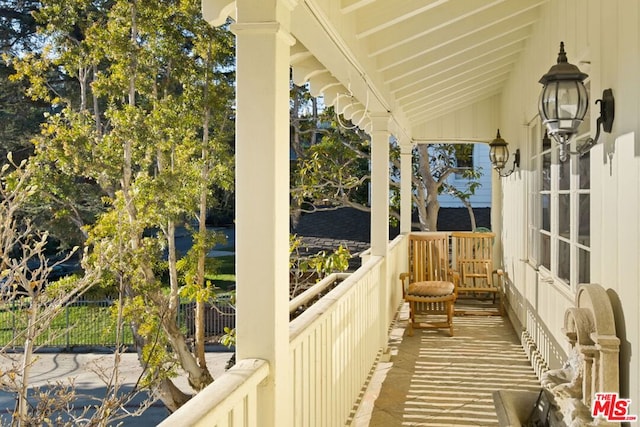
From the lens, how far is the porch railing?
1700 millimetres

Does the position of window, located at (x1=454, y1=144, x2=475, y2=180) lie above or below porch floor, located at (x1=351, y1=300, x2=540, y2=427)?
above

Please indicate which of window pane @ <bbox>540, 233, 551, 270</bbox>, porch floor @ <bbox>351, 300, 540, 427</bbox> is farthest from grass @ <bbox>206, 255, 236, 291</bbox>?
window pane @ <bbox>540, 233, 551, 270</bbox>

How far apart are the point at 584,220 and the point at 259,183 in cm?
232

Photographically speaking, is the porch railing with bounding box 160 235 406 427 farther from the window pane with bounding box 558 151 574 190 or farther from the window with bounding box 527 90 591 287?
the window pane with bounding box 558 151 574 190

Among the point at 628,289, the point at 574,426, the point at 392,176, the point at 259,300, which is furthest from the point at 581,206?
the point at 392,176

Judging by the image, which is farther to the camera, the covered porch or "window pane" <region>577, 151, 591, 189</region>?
"window pane" <region>577, 151, 591, 189</region>

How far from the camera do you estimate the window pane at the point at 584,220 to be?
3.47 meters

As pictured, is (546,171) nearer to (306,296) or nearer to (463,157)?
(306,296)

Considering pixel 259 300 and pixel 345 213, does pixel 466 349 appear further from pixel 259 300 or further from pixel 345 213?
pixel 345 213

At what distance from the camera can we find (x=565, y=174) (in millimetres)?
4254

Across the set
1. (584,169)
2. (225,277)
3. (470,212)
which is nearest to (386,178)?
(584,169)

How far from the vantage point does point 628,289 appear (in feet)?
8.30

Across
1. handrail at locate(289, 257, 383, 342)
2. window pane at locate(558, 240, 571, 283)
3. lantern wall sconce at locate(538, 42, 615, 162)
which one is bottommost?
handrail at locate(289, 257, 383, 342)

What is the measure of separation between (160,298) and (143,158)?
271 centimetres
